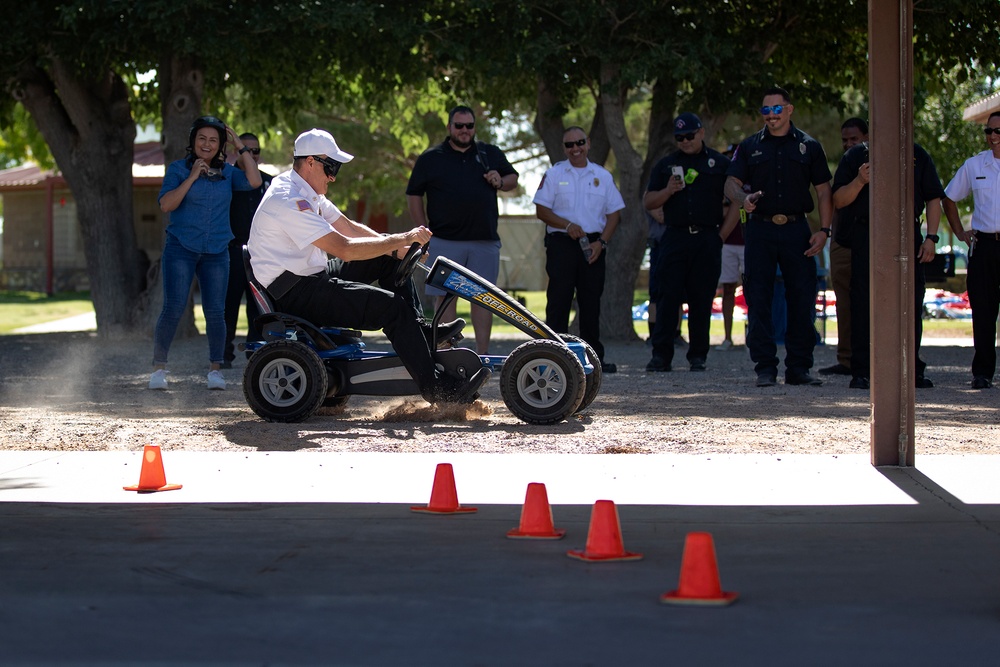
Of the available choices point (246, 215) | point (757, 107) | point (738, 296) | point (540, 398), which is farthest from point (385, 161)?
point (540, 398)

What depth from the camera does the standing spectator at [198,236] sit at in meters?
10.5

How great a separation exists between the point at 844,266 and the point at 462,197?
324 centimetres

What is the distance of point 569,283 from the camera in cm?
1155

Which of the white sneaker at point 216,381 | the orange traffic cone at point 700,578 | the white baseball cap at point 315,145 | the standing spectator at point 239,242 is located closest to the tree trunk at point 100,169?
the standing spectator at point 239,242

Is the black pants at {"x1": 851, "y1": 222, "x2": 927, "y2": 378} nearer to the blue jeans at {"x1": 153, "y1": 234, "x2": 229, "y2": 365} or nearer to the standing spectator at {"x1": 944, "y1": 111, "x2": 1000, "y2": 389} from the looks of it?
the standing spectator at {"x1": 944, "y1": 111, "x2": 1000, "y2": 389}

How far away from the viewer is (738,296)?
28906mm

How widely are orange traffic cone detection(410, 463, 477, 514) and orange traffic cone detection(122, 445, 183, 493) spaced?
126 cm

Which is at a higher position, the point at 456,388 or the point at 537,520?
the point at 456,388

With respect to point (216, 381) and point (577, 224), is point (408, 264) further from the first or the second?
point (577, 224)

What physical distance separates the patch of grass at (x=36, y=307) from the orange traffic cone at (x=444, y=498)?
16.4 meters

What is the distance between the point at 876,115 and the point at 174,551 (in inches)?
162

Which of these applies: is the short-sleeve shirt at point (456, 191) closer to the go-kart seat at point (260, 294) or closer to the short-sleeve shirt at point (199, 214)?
the short-sleeve shirt at point (199, 214)

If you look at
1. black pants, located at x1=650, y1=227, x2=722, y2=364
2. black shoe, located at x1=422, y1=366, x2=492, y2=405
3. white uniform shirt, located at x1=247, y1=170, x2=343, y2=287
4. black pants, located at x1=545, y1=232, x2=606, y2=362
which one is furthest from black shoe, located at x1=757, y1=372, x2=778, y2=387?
white uniform shirt, located at x1=247, y1=170, x2=343, y2=287

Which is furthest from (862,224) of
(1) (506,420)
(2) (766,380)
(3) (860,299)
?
(1) (506,420)
